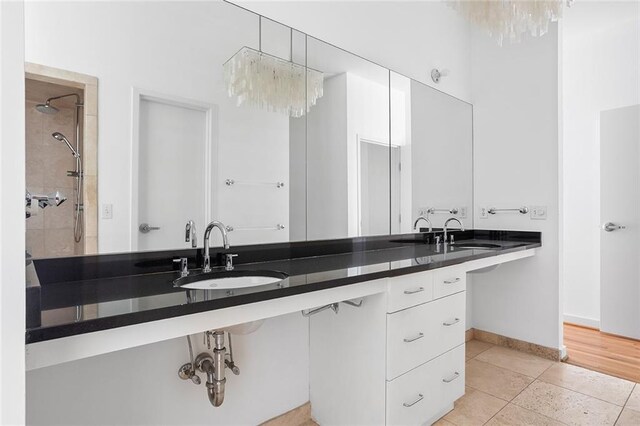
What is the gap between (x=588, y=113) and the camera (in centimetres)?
343

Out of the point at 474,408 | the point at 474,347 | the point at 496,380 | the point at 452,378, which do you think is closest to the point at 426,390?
the point at 452,378

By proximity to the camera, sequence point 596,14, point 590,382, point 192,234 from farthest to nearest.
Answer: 1. point 596,14
2. point 590,382
3. point 192,234

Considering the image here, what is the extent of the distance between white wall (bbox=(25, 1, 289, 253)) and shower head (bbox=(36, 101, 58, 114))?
0.14 meters

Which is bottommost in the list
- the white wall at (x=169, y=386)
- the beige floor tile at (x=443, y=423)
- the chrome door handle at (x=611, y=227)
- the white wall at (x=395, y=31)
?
the beige floor tile at (x=443, y=423)

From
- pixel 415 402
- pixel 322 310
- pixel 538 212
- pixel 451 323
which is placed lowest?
pixel 415 402

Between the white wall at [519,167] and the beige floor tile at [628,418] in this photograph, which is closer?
the beige floor tile at [628,418]

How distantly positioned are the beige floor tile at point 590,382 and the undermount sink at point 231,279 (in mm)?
2102

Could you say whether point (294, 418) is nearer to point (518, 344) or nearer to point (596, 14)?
point (518, 344)

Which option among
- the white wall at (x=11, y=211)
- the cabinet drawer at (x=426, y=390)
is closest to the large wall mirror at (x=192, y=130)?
the white wall at (x=11, y=211)

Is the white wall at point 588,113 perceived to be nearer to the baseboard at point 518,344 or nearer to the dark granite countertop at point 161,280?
the baseboard at point 518,344

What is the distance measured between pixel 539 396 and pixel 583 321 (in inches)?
69.7

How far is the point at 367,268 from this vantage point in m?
1.58

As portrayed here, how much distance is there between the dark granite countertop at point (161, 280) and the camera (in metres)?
0.86

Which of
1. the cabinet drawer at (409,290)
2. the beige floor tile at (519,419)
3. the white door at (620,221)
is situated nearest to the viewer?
the cabinet drawer at (409,290)
